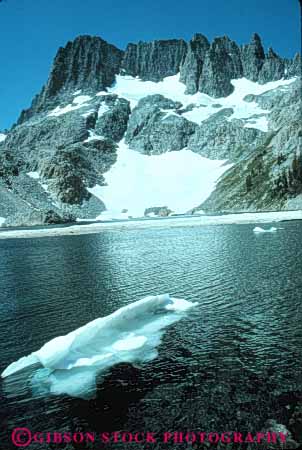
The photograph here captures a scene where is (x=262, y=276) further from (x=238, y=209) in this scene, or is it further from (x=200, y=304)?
(x=238, y=209)

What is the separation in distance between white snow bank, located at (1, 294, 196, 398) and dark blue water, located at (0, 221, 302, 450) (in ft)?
1.88

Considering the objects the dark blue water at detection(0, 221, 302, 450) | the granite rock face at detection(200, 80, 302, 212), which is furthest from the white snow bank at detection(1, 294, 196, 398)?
the granite rock face at detection(200, 80, 302, 212)

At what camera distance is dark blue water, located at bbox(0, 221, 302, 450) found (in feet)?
34.1

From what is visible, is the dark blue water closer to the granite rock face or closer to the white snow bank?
the white snow bank

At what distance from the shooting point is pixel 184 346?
1512 cm

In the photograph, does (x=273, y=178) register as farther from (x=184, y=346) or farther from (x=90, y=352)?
(x=90, y=352)

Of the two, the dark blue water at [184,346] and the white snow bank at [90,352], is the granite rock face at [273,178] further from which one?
Answer: the white snow bank at [90,352]

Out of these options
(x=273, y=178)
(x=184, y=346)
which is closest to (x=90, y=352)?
(x=184, y=346)

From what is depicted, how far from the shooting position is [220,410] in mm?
10453

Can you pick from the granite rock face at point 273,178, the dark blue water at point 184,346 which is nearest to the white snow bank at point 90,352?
the dark blue water at point 184,346

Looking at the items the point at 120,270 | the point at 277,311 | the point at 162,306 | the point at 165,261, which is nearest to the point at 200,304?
the point at 162,306

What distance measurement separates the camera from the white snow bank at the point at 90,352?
41.4ft

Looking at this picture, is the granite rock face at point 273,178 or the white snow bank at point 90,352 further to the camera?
the granite rock face at point 273,178

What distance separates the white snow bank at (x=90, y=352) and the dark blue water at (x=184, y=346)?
574 mm
